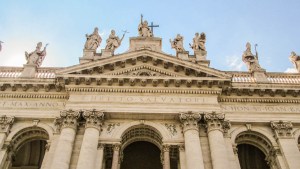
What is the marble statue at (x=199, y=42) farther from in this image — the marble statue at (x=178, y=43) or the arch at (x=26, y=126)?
the arch at (x=26, y=126)

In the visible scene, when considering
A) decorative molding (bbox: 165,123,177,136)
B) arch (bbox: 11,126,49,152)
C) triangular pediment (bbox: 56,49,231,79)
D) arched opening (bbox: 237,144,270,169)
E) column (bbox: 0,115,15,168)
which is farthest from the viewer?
arched opening (bbox: 237,144,270,169)

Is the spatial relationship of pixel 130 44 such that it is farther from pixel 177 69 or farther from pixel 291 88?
pixel 291 88

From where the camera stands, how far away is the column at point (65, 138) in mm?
16781

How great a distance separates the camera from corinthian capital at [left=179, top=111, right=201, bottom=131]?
18.5 m

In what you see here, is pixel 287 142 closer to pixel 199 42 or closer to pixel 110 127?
pixel 199 42

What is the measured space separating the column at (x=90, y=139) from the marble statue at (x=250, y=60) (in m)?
10.5

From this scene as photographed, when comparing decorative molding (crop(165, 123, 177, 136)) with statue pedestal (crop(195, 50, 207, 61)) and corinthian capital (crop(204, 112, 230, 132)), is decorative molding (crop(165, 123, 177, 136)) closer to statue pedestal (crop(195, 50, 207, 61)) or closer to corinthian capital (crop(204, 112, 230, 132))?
corinthian capital (crop(204, 112, 230, 132))

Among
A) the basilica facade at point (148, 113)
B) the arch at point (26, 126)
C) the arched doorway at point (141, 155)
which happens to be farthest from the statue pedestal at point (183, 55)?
the arch at point (26, 126)

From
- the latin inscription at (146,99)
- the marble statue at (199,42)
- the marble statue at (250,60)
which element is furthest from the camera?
the marble statue at (199,42)

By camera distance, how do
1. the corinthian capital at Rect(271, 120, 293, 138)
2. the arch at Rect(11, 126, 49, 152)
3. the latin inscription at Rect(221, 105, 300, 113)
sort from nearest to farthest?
the corinthian capital at Rect(271, 120, 293, 138), the arch at Rect(11, 126, 49, 152), the latin inscription at Rect(221, 105, 300, 113)

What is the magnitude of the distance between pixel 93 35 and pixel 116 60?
14.1 ft

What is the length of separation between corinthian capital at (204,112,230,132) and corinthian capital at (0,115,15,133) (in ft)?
35.3

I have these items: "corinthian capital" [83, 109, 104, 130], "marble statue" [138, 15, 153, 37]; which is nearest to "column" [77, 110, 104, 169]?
"corinthian capital" [83, 109, 104, 130]

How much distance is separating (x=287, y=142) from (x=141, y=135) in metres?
8.06
